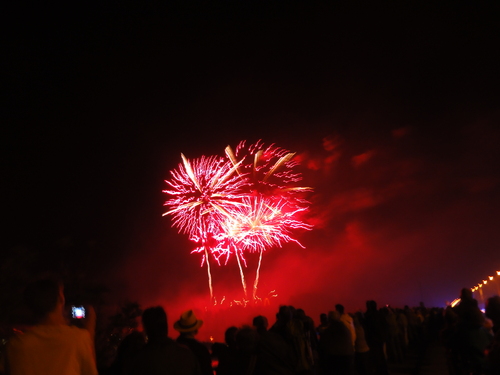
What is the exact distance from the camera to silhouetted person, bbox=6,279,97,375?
3.13 meters

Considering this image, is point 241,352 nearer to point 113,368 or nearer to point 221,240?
point 113,368

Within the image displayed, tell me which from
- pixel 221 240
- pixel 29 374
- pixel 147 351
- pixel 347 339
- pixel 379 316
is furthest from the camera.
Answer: pixel 221 240

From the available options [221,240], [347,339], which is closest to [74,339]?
[347,339]

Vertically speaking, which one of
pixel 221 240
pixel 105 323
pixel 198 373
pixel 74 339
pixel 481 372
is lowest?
pixel 481 372

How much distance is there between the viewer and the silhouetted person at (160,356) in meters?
3.79

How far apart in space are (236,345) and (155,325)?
1.70m

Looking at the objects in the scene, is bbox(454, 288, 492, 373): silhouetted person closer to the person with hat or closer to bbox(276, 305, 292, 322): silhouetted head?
bbox(276, 305, 292, 322): silhouetted head

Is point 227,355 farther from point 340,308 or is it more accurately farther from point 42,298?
point 340,308

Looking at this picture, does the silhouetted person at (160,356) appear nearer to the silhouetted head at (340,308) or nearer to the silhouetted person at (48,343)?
the silhouetted person at (48,343)

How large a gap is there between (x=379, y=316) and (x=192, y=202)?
533 inches

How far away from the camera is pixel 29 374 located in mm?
3117

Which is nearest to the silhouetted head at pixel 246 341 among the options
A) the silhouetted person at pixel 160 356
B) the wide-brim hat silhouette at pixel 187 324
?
the wide-brim hat silhouette at pixel 187 324

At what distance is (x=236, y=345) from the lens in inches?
215

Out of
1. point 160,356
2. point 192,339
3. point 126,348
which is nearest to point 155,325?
point 160,356
